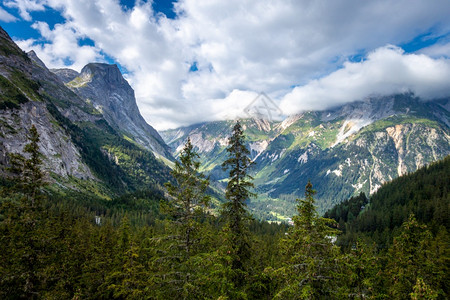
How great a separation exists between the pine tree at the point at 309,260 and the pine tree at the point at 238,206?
330cm

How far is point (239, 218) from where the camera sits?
19438mm

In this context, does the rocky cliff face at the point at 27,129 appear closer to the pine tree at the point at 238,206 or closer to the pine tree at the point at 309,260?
the pine tree at the point at 238,206

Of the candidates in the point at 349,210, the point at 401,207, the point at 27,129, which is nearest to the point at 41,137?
the point at 27,129

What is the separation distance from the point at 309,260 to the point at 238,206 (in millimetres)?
6870

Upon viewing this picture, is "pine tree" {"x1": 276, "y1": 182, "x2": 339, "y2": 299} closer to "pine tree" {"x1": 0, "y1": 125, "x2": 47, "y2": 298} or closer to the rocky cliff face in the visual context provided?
"pine tree" {"x1": 0, "y1": 125, "x2": 47, "y2": 298}

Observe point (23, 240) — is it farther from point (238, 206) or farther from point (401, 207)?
point (401, 207)

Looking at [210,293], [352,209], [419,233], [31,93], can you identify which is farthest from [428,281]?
[31,93]

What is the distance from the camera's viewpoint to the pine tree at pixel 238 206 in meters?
18.5

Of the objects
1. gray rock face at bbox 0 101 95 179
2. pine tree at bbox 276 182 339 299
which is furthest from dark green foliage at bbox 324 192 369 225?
gray rock face at bbox 0 101 95 179

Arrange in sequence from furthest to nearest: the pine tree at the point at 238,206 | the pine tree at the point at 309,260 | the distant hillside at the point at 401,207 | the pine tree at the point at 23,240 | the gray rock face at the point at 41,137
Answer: the gray rock face at the point at 41,137, the distant hillside at the point at 401,207, the pine tree at the point at 23,240, the pine tree at the point at 238,206, the pine tree at the point at 309,260

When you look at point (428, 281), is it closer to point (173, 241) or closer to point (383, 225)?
point (173, 241)

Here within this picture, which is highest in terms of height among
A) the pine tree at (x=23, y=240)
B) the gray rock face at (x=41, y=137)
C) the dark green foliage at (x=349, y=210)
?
the gray rock face at (x=41, y=137)

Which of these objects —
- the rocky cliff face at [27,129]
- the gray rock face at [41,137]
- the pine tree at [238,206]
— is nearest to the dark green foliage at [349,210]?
the pine tree at [238,206]

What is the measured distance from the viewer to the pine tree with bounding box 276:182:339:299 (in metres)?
14.6
